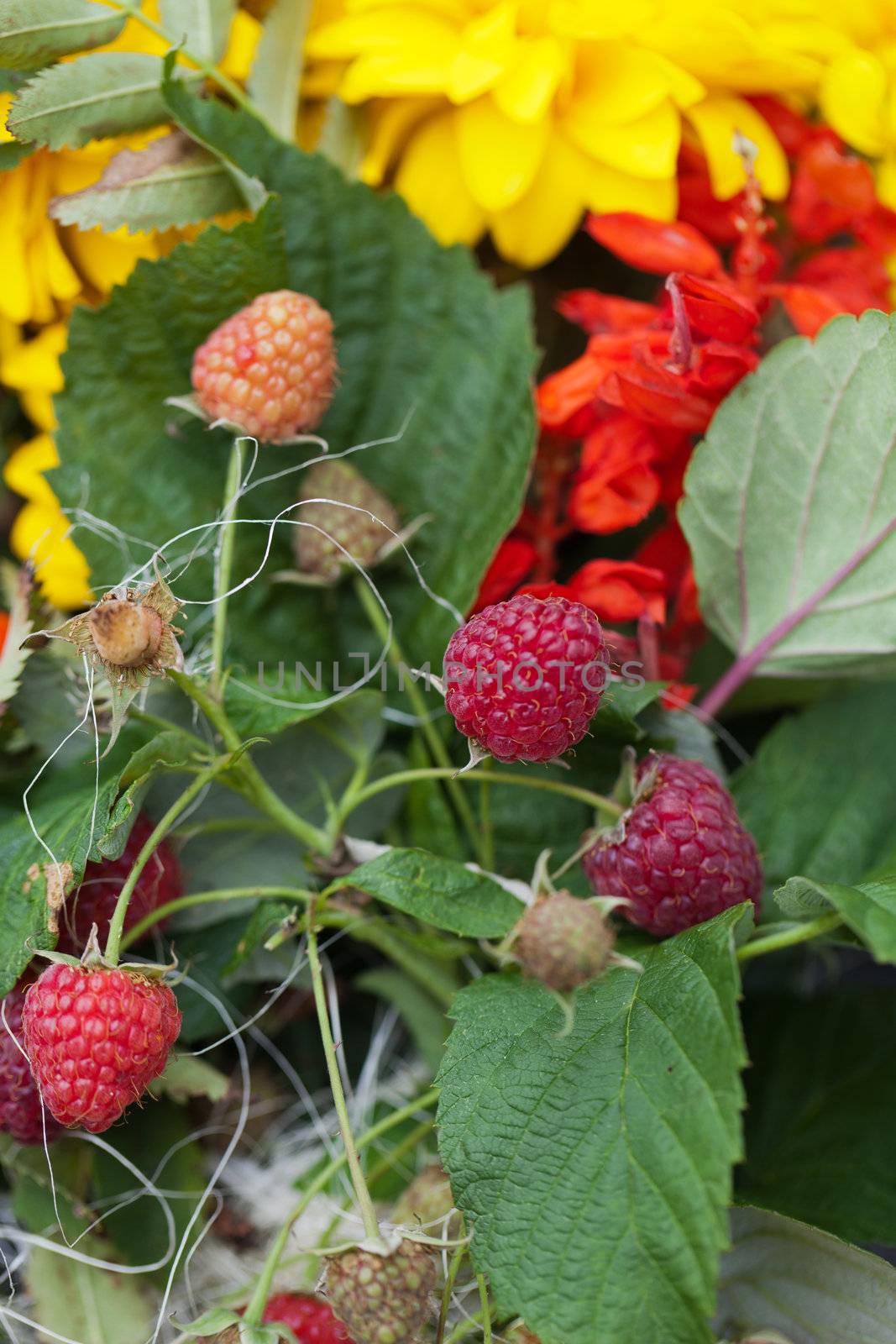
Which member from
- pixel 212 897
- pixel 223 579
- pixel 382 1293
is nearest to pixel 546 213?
pixel 223 579

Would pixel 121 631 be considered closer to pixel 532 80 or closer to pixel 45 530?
pixel 45 530

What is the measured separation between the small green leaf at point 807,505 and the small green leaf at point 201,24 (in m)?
0.30

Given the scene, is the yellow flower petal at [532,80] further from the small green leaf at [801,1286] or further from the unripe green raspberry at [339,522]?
the small green leaf at [801,1286]

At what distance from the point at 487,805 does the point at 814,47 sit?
0.41 meters

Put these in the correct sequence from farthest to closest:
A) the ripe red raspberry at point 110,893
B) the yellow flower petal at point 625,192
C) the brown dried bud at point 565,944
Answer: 1. the yellow flower petal at point 625,192
2. the ripe red raspberry at point 110,893
3. the brown dried bud at point 565,944

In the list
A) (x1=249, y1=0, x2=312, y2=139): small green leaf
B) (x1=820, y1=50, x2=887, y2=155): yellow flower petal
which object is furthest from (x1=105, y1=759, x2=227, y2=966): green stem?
(x1=820, y1=50, x2=887, y2=155): yellow flower petal

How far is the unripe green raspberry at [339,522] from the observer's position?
0.57m

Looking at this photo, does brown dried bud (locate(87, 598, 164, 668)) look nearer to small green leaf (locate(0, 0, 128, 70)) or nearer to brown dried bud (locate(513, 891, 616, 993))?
brown dried bud (locate(513, 891, 616, 993))

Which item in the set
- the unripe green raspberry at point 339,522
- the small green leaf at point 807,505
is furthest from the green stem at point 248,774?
the small green leaf at point 807,505

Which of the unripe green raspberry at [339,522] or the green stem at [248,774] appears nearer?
the green stem at [248,774]

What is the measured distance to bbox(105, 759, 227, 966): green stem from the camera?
0.43m

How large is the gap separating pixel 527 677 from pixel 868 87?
1.34ft

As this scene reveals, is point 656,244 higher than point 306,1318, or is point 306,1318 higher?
point 656,244

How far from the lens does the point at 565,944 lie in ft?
1.24
